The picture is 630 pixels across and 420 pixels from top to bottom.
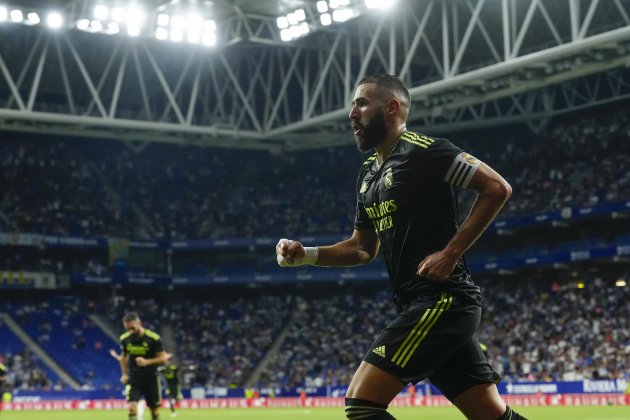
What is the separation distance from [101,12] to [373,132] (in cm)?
4129

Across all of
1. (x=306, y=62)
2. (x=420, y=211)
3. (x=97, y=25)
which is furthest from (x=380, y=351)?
(x=306, y=62)

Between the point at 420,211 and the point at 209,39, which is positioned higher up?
the point at 209,39

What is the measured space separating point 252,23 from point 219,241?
1643 cm

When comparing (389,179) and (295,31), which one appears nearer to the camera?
(389,179)

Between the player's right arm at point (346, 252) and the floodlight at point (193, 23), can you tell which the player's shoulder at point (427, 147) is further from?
the floodlight at point (193, 23)

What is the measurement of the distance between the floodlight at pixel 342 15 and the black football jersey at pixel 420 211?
39.4 m

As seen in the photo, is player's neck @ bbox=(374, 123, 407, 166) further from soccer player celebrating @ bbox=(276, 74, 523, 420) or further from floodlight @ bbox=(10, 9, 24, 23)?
floodlight @ bbox=(10, 9, 24, 23)

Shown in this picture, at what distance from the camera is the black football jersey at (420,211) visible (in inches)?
264

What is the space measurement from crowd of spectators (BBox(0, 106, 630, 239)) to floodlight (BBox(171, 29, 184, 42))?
52.1ft

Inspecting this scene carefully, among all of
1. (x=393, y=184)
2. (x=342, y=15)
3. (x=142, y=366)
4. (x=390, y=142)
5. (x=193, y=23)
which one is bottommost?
(x=142, y=366)

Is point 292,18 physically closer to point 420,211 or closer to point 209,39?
point 209,39

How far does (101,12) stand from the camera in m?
46.1

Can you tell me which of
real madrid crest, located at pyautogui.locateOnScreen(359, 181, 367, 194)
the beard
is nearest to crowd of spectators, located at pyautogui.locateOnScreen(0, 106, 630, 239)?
real madrid crest, located at pyautogui.locateOnScreen(359, 181, 367, 194)

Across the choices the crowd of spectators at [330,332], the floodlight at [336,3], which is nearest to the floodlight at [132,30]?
the floodlight at [336,3]
